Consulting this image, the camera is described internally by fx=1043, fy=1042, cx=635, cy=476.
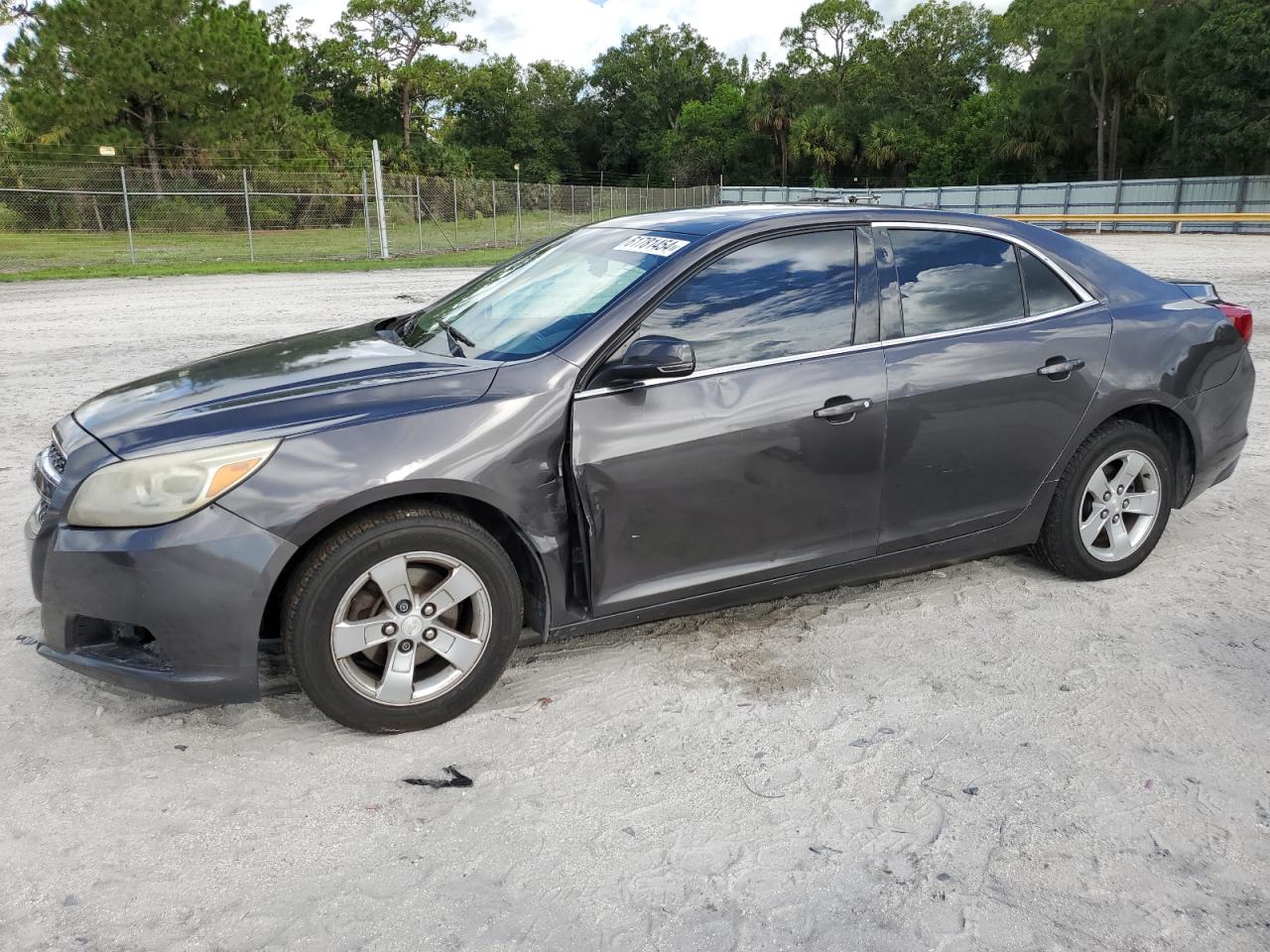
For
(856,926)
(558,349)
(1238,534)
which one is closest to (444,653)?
(558,349)

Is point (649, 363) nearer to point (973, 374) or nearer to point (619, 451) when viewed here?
point (619, 451)

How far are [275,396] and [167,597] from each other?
0.73 meters

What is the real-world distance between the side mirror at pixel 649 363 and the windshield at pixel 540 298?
0.25 m

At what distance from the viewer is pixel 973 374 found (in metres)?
3.98

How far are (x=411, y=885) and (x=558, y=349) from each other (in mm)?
1720

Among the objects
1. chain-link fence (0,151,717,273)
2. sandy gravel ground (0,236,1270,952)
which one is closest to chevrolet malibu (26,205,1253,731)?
sandy gravel ground (0,236,1270,952)

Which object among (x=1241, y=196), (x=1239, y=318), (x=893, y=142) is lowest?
(x=1239, y=318)

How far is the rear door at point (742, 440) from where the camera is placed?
3.43 metres

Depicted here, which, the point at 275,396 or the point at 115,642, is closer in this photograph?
the point at 115,642

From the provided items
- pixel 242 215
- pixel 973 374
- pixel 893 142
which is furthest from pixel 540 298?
pixel 893 142

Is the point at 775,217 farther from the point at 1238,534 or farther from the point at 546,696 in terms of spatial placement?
the point at 1238,534

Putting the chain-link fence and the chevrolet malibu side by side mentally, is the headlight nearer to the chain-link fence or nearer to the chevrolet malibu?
the chevrolet malibu

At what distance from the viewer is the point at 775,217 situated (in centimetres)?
391

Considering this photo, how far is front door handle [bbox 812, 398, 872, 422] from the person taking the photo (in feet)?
12.1
